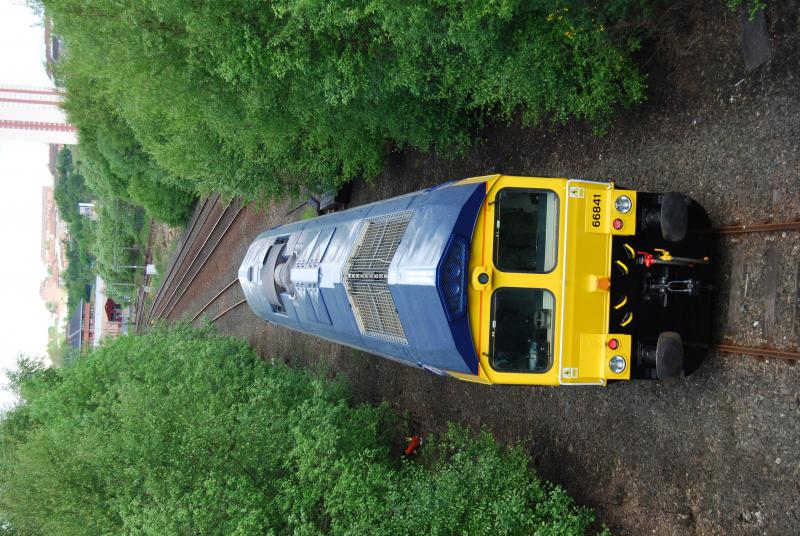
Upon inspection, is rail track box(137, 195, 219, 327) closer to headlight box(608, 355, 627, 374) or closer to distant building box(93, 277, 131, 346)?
distant building box(93, 277, 131, 346)

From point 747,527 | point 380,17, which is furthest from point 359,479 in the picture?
point 380,17

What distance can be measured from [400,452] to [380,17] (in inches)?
358

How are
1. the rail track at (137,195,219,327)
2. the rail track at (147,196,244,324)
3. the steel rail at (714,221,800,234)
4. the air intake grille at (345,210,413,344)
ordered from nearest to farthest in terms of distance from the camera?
1. the steel rail at (714,221,800,234)
2. the air intake grille at (345,210,413,344)
3. the rail track at (147,196,244,324)
4. the rail track at (137,195,219,327)

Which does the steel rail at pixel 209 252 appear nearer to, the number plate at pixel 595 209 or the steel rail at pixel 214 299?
the steel rail at pixel 214 299

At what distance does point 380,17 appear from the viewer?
28.4ft

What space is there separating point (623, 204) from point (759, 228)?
1542mm

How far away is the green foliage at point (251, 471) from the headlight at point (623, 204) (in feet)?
13.3

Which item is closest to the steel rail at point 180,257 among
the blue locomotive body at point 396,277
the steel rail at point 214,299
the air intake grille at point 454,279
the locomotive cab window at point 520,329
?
the steel rail at point 214,299

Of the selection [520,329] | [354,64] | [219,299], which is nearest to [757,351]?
[520,329]

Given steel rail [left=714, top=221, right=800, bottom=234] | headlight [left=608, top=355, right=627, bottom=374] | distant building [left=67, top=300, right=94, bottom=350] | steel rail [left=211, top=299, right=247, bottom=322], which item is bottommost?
distant building [left=67, top=300, right=94, bottom=350]

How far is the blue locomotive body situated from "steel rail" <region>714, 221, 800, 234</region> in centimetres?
303

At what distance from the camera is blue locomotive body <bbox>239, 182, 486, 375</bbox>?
7117mm

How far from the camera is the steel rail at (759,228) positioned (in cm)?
674

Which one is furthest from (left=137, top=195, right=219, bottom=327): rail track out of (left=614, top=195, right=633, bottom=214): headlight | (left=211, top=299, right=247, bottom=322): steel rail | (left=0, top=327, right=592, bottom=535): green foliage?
(left=614, top=195, right=633, bottom=214): headlight
